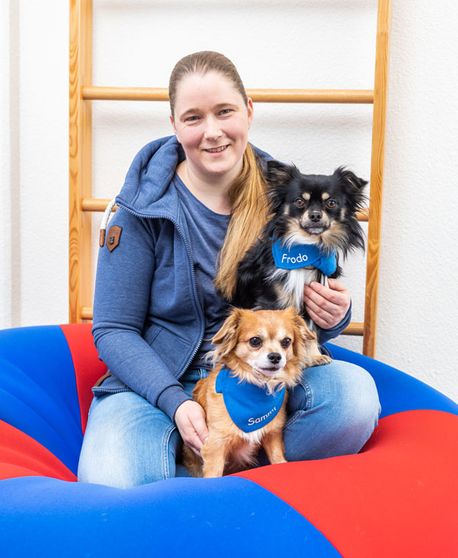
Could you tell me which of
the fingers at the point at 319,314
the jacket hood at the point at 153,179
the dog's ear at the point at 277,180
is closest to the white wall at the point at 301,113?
the jacket hood at the point at 153,179

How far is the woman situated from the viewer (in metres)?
1.45

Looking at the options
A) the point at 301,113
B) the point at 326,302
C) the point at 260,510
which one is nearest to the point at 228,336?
the point at 326,302

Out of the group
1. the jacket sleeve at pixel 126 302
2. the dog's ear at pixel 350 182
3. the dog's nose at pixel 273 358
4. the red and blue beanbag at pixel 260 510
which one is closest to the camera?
the red and blue beanbag at pixel 260 510

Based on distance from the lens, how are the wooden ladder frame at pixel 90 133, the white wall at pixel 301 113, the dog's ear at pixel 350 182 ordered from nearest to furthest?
the dog's ear at pixel 350 182, the wooden ladder frame at pixel 90 133, the white wall at pixel 301 113

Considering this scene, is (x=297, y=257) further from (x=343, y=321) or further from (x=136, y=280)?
(x=136, y=280)

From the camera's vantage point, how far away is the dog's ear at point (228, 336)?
138cm

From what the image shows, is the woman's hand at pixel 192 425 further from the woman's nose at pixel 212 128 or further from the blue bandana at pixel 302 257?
the woman's nose at pixel 212 128

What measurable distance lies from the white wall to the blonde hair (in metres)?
0.66

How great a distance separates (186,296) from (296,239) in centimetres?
33

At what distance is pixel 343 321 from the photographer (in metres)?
1.66

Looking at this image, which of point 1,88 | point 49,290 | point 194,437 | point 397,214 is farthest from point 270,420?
point 1,88

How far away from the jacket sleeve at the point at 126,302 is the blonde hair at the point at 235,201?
21cm

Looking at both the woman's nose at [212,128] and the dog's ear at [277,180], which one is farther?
the dog's ear at [277,180]

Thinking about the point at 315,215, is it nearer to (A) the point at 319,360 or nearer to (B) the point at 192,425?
(A) the point at 319,360
